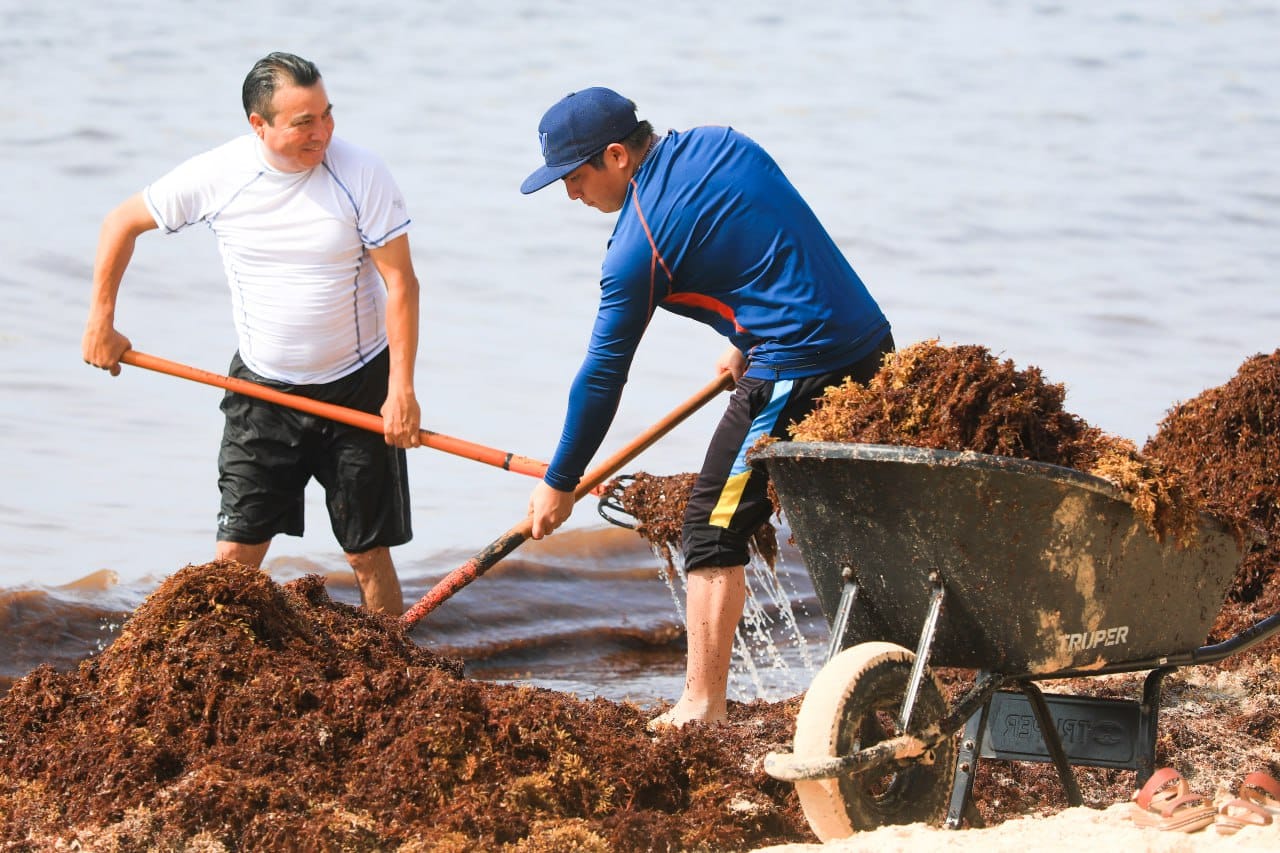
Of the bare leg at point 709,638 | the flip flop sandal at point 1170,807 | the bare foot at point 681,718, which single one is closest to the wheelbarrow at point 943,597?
the flip flop sandal at point 1170,807

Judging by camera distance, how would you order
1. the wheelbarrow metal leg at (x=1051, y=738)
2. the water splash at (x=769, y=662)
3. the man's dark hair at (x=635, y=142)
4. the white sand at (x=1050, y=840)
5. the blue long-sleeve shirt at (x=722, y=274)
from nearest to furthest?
the white sand at (x=1050, y=840) < the wheelbarrow metal leg at (x=1051, y=738) < the blue long-sleeve shirt at (x=722, y=274) < the man's dark hair at (x=635, y=142) < the water splash at (x=769, y=662)

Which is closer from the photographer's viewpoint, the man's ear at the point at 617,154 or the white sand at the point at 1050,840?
the white sand at the point at 1050,840

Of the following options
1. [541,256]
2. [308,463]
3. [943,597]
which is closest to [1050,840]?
[943,597]

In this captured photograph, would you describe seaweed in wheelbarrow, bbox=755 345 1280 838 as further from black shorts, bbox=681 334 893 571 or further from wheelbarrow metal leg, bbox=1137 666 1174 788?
black shorts, bbox=681 334 893 571

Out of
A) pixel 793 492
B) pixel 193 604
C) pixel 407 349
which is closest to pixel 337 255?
pixel 407 349

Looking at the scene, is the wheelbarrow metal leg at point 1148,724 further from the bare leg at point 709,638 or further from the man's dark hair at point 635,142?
the man's dark hair at point 635,142

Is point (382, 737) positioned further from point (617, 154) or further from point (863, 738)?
point (617, 154)

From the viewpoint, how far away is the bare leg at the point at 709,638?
4020 mm

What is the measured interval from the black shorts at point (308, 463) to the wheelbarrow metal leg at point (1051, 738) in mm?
2258

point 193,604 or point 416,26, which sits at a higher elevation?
point 416,26

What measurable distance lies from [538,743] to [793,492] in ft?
2.75

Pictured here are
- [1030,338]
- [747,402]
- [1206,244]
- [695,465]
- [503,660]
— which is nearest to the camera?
[747,402]

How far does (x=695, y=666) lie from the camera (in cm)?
411

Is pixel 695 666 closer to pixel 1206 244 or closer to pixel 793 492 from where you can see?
pixel 793 492
